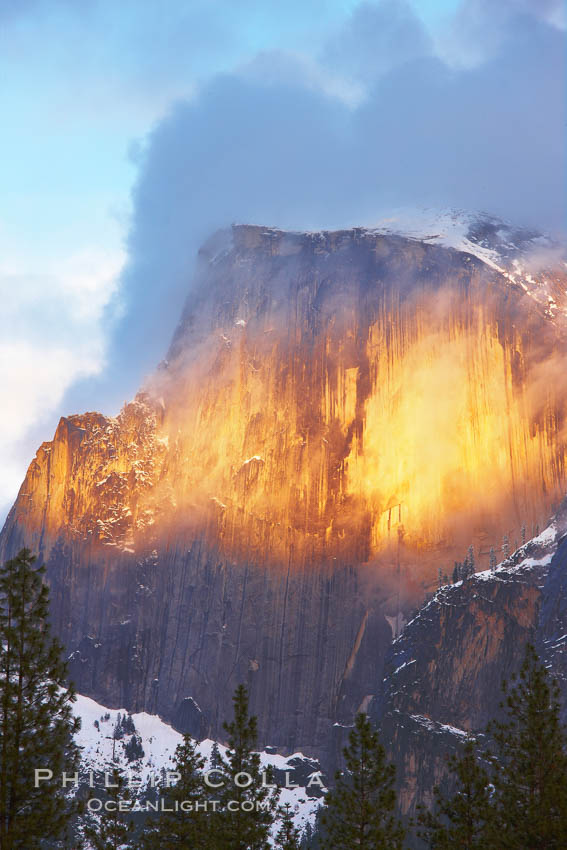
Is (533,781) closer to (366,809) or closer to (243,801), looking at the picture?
(366,809)

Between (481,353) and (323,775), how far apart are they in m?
80.7

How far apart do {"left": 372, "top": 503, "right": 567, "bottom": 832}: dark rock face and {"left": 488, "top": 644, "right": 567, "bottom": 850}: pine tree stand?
96509 millimetres

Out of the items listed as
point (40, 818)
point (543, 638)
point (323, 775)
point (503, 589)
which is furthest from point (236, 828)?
point (323, 775)

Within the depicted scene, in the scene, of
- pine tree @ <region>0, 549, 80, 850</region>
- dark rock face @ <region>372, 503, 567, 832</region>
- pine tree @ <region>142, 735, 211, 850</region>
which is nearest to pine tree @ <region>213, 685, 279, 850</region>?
pine tree @ <region>142, 735, 211, 850</region>

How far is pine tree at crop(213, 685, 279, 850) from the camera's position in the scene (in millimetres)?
57312

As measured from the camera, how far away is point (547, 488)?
179500 millimetres

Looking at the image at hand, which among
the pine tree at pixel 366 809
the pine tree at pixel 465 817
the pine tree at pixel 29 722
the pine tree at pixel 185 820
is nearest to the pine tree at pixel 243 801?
the pine tree at pixel 185 820

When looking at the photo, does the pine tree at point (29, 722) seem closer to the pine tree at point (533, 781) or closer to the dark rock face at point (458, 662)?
the pine tree at point (533, 781)

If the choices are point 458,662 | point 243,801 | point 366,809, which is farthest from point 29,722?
point 458,662

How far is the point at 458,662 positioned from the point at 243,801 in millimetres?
105458

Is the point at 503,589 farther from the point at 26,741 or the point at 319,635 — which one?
the point at 26,741

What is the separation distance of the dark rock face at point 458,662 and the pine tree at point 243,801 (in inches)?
3712

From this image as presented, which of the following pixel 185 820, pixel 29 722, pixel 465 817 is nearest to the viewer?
pixel 29 722

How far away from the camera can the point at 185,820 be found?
61.3 meters
